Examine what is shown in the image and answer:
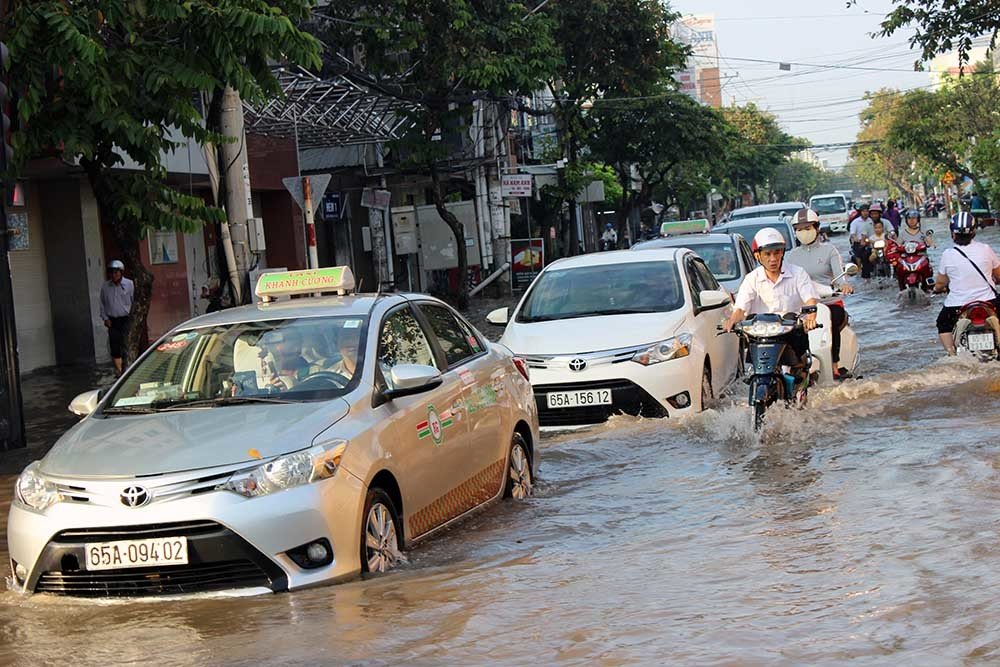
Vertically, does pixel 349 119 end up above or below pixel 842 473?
above

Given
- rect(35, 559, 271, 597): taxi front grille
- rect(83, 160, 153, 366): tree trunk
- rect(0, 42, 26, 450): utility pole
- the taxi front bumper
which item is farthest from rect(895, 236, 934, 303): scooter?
rect(35, 559, 271, 597): taxi front grille

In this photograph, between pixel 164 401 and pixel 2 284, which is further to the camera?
pixel 2 284

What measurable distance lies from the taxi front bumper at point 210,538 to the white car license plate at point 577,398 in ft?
16.7

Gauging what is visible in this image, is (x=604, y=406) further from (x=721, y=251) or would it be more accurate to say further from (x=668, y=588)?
(x=721, y=251)

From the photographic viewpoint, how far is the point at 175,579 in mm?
5863

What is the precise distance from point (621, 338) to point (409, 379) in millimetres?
4717

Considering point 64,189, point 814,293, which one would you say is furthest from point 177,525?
point 64,189

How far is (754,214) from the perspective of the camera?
92.0ft

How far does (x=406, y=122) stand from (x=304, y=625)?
26602mm

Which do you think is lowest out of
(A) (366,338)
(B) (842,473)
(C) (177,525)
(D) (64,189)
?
(B) (842,473)

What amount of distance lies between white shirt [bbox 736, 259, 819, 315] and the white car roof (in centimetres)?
246

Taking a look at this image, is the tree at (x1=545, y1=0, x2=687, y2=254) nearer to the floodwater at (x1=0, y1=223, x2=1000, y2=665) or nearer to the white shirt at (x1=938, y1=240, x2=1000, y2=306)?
the white shirt at (x1=938, y1=240, x2=1000, y2=306)

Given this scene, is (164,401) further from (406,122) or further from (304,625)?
(406,122)

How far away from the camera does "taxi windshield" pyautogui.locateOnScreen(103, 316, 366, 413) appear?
6.83 meters
